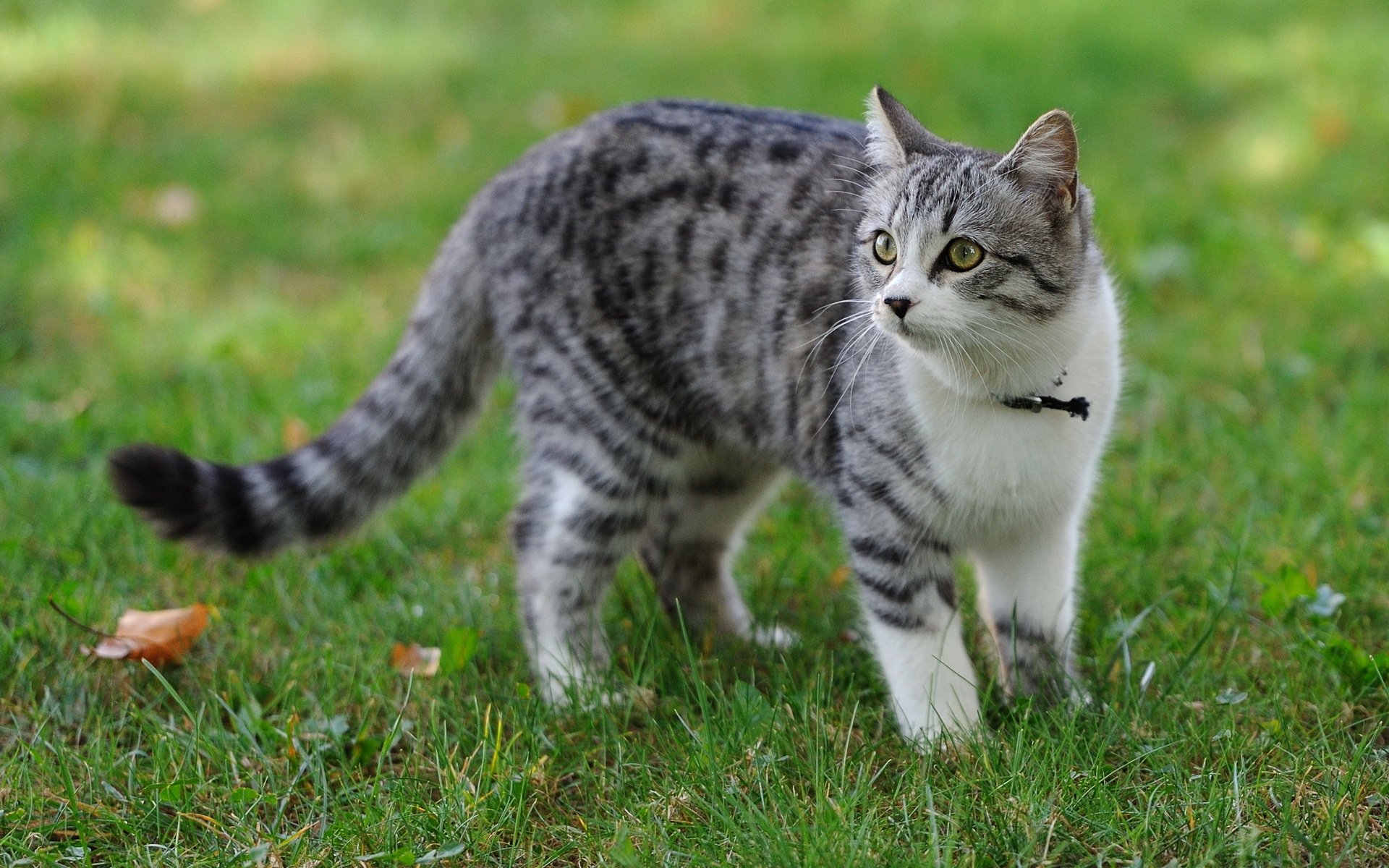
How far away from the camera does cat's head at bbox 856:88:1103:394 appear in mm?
2543

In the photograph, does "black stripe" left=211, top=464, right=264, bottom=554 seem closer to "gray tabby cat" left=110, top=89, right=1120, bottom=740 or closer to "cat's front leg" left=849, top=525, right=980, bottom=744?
"gray tabby cat" left=110, top=89, right=1120, bottom=740

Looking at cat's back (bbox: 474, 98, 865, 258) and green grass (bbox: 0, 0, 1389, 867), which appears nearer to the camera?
green grass (bbox: 0, 0, 1389, 867)

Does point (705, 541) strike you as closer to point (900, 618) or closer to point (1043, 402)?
point (900, 618)

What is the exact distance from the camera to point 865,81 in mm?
7680

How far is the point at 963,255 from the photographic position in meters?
2.60

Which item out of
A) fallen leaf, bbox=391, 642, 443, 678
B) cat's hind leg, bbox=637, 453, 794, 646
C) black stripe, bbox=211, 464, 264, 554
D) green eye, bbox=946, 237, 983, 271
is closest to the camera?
green eye, bbox=946, 237, 983, 271

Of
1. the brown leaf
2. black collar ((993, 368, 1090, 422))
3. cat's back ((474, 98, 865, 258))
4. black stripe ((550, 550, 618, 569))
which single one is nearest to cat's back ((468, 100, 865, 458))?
cat's back ((474, 98, 865, 258))

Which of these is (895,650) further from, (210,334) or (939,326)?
(210,334)

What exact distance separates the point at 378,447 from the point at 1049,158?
1944 mm

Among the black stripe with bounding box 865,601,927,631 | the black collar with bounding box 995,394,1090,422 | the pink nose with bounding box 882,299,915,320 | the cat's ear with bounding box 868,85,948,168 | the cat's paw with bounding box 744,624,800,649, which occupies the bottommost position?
the cat's paw with bounding box 744,624,800,649

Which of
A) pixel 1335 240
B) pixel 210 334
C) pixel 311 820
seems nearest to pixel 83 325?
pixel 210 334

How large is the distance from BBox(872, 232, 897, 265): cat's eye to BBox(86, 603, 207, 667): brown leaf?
6.22 ft

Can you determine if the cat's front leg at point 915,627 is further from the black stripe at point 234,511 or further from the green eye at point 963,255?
the black stripe at point 234,511

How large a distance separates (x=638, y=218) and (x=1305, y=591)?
190 centimetres
